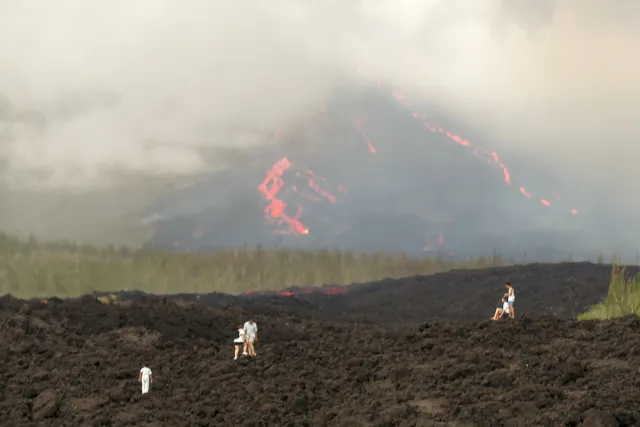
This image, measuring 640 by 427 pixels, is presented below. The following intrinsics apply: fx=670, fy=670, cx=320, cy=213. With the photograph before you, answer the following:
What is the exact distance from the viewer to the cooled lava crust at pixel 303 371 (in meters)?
13.4

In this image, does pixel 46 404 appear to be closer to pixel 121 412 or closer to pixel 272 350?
pixel 121 412

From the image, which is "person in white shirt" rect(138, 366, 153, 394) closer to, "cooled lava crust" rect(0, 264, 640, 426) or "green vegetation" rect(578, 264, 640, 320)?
"cooled lava crust" rect(0, 264, 640, 426)

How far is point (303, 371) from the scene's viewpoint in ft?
65.9

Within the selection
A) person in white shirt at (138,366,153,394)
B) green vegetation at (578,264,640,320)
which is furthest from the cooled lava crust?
green vegetation at (578,264,640,320)

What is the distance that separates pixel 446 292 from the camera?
68.9 m

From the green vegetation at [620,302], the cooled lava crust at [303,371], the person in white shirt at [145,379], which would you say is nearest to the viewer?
the cooled lava crust at [303,371]

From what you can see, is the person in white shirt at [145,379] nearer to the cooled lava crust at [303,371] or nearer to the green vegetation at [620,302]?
the cooled lava crust at [303,371]

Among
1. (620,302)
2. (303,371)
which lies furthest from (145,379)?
(620,302)

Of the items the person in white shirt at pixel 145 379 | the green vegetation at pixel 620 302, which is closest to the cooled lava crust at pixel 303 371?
the person in white shirt at pixel 145 379

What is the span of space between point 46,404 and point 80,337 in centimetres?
937

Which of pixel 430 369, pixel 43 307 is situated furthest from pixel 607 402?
pixel 43 307

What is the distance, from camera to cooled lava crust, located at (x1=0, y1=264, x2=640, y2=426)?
43.9ft

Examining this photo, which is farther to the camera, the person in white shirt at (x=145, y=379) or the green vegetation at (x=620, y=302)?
the green vegetation at (x=620, y=302)

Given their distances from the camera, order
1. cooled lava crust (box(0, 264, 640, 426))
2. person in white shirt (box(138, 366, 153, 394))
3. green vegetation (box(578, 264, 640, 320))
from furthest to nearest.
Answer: green vegetation (box(578, 264, 640, 320)) < person in white shirt (box(138, 366, 153, 394)) < cooled lava crust (box(0, 264, 640, 426))
